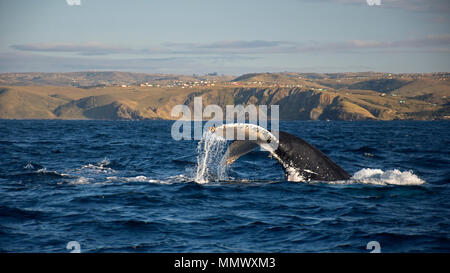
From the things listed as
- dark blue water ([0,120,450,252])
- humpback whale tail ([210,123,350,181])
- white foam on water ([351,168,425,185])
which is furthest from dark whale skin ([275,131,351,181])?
white foam on water ([351,168,425,185])

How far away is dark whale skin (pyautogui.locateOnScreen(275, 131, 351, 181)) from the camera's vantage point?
11.5m

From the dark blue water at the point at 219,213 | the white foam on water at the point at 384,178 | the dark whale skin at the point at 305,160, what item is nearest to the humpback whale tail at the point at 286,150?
the dark whale skin at the point at 305,160

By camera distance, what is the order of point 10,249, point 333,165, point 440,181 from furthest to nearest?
point 440,181
point 333,165
point 10,249

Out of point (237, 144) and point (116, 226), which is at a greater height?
point (237, 144)

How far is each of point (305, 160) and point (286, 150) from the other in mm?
775

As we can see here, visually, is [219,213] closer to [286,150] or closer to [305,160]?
[286,150]

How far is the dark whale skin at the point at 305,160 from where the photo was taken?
11.5 meters

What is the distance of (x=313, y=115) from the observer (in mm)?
177875

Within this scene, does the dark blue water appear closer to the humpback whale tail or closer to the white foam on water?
the white foam on water

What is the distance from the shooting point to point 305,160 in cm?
1198

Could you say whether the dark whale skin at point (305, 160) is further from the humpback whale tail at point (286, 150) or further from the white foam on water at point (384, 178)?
the white foam on water at point (384, 178)
